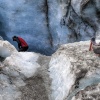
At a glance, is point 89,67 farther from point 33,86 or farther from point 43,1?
point 43,1

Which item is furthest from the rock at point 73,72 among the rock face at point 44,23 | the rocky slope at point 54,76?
the rock face at point 44,23

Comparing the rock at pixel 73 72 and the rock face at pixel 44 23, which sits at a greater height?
the rock at pixel 73 72

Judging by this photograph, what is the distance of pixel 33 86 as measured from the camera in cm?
1020

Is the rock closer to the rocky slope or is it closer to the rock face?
the rocky slope

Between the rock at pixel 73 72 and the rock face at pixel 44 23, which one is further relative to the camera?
the rock face at pixel 44 23

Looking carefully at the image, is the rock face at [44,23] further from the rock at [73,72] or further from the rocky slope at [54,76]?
the rock at [73,72]

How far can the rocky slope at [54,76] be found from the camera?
9.02 meters

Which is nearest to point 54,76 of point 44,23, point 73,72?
point 73,72

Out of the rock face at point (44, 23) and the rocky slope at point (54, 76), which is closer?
the rocky slope at point (54, 76)

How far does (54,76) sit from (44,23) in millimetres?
8763

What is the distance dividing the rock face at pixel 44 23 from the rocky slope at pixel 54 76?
16.5 feet

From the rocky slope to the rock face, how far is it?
504 cm

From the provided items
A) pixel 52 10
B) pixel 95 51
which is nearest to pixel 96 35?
pixel 52 10

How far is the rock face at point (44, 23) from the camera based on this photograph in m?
17.2
